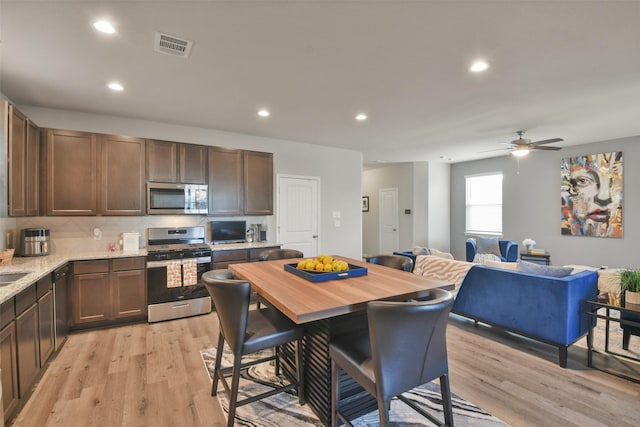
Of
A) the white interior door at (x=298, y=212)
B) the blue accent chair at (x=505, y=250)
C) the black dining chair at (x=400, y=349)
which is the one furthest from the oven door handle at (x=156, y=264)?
the blue accent chair at (x=505, y=250)

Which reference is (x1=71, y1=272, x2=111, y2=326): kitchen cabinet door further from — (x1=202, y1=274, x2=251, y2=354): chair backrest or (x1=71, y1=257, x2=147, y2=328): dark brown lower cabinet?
(x1=202, y1=274, x2=251, y2=354): chair backrest

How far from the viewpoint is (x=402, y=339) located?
1.41 m

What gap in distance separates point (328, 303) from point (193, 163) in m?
3.51

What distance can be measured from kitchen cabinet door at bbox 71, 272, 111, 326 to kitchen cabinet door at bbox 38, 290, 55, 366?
0.59 metres

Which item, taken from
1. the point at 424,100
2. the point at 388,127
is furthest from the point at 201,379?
the point at 388,127

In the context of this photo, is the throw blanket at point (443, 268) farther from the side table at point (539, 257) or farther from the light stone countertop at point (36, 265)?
the side table at point (539, 257)

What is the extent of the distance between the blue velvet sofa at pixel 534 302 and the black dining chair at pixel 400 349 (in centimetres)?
183

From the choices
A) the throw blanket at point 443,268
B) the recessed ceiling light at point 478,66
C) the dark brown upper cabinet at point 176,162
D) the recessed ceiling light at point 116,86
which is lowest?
the throw blanket at point 443,268

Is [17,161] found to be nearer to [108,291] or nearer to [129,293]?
[108,291]

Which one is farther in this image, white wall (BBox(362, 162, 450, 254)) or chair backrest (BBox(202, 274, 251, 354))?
white wall (BBox(362, 162, 450, 254))

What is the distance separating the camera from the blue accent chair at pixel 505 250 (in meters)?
6.13

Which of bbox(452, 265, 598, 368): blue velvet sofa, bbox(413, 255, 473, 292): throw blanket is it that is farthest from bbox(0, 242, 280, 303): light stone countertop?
→ bbox(452, 265, 598, 368): blue velvet sofa

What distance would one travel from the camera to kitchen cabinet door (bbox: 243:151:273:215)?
4764 millimetres

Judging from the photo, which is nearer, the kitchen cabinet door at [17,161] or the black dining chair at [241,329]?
the black dining chair at [241,329]
